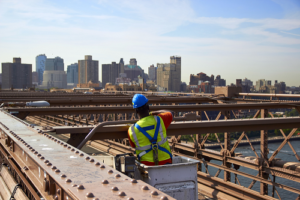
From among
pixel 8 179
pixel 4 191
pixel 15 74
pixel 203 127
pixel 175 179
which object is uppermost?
pixel 15 74

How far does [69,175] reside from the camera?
9.15 feet

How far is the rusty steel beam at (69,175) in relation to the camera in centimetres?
236

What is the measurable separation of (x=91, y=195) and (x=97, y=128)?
3.23 meters

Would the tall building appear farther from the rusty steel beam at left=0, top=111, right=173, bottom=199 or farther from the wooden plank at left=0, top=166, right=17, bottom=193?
the rusty steel beam at left=0, top=111, right=173, bottom=199

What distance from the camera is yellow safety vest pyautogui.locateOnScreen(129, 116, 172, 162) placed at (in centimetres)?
452

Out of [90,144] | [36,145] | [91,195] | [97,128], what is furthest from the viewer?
[90,144]

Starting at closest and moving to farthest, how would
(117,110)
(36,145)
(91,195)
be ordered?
(91,195)
(36,145)
(117,110)

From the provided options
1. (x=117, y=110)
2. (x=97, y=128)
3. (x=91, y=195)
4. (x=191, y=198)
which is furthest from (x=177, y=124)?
(x=117, y=110)

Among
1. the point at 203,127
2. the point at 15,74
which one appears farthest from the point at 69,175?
the point at 15,74

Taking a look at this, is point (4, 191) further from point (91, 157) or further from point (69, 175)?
point (69, 175)

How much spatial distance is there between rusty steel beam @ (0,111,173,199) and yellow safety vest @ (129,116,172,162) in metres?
1.04

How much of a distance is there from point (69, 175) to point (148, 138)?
6.14 feet

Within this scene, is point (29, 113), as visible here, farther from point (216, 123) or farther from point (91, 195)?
point (91, 195)

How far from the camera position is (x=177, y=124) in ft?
20.7
